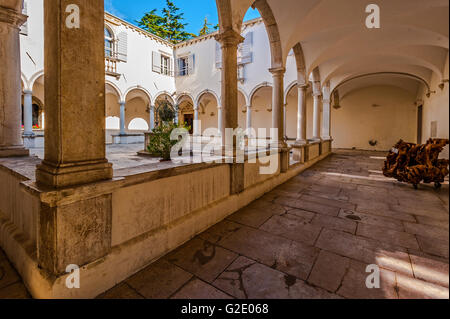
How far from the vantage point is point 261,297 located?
1875mm

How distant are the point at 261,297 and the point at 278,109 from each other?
4.77 m

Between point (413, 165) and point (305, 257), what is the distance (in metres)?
4.36

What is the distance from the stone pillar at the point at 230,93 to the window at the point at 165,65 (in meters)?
13.5

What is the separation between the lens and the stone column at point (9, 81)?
332 centimetres

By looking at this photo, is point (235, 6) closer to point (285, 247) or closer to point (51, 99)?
point (51, 99)

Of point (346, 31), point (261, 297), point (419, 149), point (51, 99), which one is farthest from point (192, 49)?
point (261, 297)

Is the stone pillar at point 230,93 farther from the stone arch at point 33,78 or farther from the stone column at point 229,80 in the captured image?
the stone arch at point 33,78

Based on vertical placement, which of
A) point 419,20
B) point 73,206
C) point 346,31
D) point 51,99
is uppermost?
point 346,31

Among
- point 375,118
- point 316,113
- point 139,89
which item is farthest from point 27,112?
point 375,118

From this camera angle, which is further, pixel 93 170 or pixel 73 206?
pixel 93 170

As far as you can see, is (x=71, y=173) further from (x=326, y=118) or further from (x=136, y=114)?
(x=136, y=114)

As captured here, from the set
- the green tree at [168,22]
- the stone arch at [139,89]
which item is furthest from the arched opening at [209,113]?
the green tree at [168,22]

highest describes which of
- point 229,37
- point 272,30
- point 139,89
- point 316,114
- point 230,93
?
point 139,89

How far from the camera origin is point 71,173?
5.95ft
